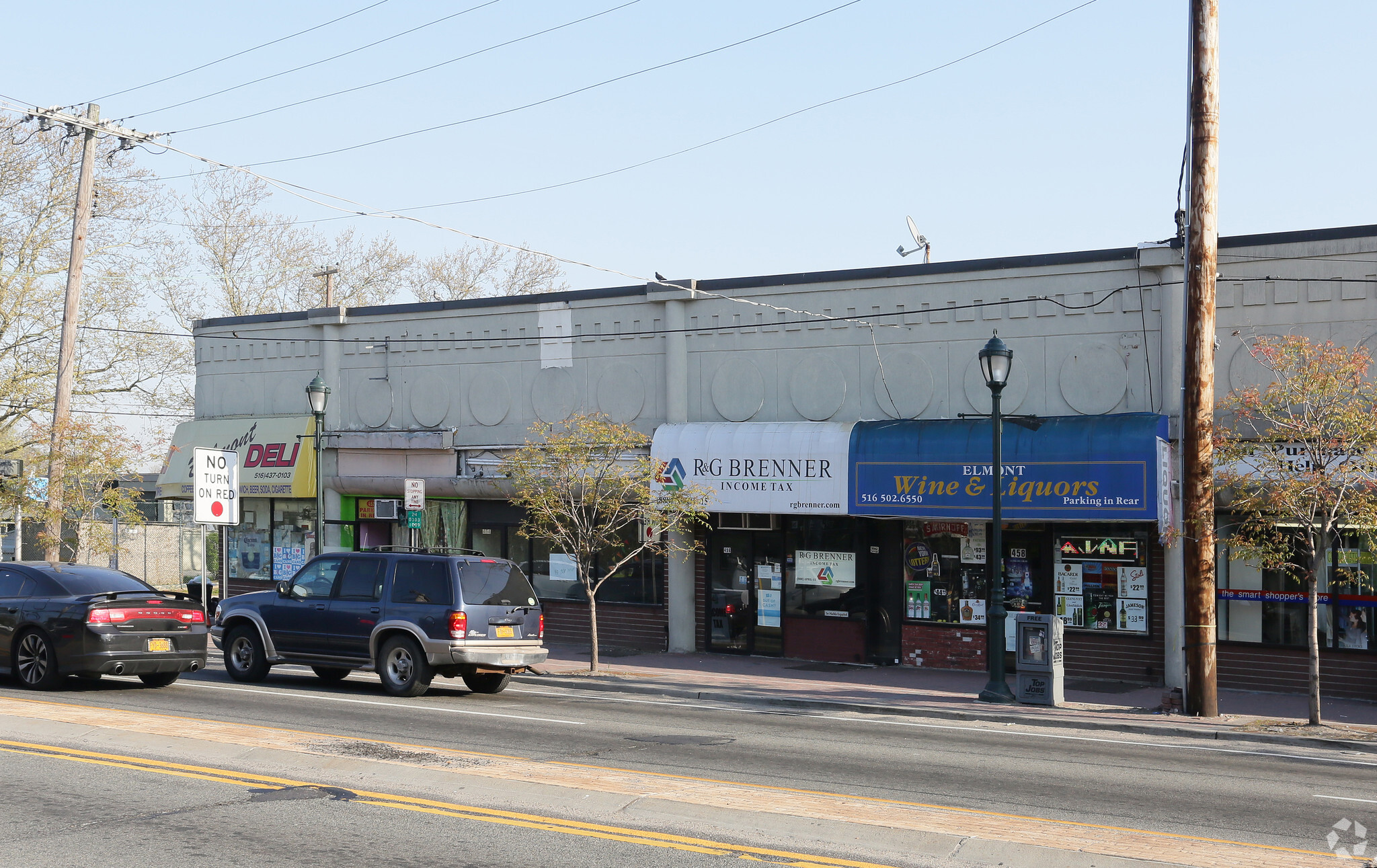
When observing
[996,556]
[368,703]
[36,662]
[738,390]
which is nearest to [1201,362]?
[996,556]

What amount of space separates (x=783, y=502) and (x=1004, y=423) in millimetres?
3612

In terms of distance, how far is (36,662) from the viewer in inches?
586

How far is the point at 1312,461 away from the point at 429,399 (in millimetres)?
15969

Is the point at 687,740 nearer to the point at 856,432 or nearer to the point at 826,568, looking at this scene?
the point at 856,432

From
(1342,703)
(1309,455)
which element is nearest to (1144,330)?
(1309,455)

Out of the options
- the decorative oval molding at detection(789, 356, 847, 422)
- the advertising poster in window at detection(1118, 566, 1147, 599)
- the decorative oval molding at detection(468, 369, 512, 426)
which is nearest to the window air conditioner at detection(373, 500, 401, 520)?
the decorative oval molding at detection(468, 369, 512, 426)

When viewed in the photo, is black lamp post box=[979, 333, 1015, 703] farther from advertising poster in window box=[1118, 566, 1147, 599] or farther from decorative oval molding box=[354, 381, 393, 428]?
decorative oval molding box=[354, 381, 393, 428]

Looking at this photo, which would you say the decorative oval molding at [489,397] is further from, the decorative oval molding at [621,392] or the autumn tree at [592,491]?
the autumn tree at [592,491]

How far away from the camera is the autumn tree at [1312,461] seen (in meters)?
13.8

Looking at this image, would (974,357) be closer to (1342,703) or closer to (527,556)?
(1342,703)

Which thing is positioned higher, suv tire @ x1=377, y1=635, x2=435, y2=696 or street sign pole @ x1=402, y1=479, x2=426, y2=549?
street sign pole @ x1=402, y1=479, x2=426, y2=549

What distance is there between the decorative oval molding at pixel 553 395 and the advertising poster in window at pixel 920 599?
706 centimetres

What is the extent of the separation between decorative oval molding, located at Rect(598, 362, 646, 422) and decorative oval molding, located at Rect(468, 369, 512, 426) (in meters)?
2.11

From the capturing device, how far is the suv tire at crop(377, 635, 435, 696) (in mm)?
15375
